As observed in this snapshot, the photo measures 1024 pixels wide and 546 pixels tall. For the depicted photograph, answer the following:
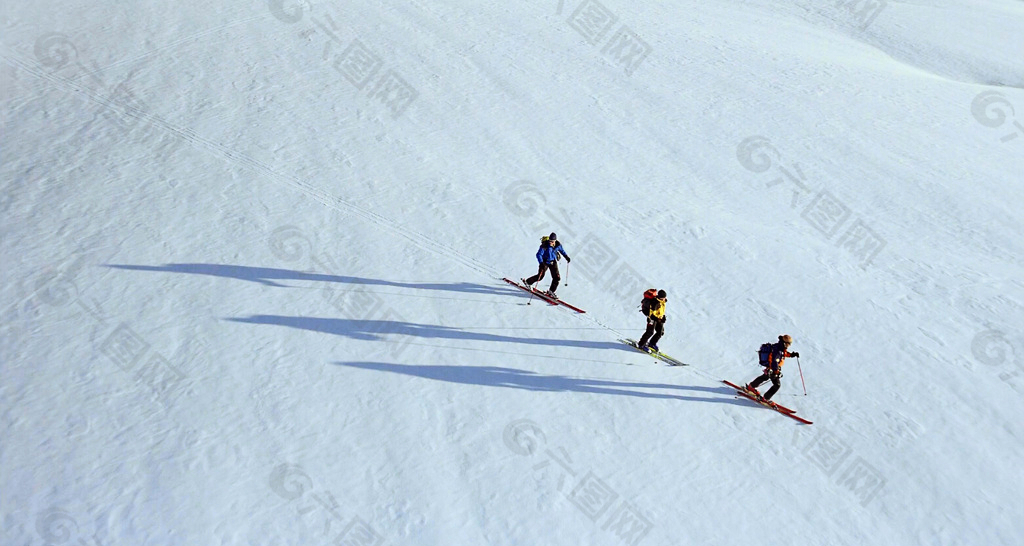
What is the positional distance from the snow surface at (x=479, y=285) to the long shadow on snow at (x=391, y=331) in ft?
0.21

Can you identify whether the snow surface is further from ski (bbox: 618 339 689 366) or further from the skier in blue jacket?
the skier in blue jacket

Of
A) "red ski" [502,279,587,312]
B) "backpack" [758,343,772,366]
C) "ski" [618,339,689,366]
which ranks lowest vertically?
"red ski" [502,279,587,312]

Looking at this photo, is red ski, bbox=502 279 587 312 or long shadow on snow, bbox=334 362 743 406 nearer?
long shadow on snow, bbox=334 362 743 406

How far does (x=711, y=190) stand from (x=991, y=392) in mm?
7995

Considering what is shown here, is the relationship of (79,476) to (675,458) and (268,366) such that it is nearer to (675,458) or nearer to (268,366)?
(268,366)

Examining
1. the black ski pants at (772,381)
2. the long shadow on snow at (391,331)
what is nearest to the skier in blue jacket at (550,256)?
A: the long shadow on snow at (391,331)

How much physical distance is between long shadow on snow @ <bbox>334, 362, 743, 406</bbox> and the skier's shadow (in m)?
2.29

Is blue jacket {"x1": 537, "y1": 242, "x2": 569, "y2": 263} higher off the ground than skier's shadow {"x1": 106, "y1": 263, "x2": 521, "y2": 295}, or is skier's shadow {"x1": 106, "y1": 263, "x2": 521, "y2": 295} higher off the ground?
blue jacket {"x1": 537, "y1": 242, "x2": 569, "y2": 263}

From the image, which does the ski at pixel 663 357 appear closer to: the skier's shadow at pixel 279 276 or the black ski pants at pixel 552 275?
the black ski pants at pixel 552 275

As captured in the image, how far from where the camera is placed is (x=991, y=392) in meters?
12.2

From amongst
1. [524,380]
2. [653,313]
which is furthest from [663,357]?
[524,380]

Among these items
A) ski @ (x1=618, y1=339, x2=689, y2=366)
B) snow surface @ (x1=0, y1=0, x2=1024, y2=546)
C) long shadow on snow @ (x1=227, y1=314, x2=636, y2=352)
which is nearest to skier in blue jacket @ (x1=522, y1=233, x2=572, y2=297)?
snow surface @ (x1=0, y1=0, x2=1024, y2=546)

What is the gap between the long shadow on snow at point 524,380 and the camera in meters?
11.7

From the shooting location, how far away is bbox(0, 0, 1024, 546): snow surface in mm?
9938
